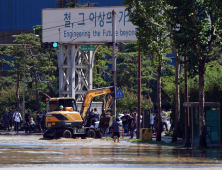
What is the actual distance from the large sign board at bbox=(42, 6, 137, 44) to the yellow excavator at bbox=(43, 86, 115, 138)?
916 cm

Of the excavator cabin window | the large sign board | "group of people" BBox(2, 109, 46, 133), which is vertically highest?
the large sign board

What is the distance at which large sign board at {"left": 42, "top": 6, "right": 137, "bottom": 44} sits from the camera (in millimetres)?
38344

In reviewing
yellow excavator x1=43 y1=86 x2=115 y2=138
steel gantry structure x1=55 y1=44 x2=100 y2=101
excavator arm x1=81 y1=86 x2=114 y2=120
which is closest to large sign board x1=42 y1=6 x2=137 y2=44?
steel gantry structure x1=55 y1=44 x2=100 y2=101

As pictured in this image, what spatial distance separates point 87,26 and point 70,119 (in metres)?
12.9

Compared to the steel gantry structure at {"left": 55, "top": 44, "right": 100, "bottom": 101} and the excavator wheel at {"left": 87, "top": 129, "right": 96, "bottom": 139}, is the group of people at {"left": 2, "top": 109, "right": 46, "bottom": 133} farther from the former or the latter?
the excavator wheel at {"left": 87, "top": 129, "right": 96, "bottom": 139}

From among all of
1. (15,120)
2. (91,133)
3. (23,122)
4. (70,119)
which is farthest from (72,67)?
(70,119)

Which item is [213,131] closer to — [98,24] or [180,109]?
[180,109]

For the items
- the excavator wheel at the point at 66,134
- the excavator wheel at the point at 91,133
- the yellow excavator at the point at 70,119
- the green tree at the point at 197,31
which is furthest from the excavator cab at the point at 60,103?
the green tree at the point at 197,31

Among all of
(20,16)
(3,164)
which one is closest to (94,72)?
(3,164)

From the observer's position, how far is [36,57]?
46938 mm

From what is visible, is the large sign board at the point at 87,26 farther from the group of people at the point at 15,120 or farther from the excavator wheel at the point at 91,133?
the excavator wheel at the point at 91,133

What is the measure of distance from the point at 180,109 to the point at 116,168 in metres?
15.1

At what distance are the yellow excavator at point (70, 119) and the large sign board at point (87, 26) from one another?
9.16 metres

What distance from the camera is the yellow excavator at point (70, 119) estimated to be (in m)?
27.9
